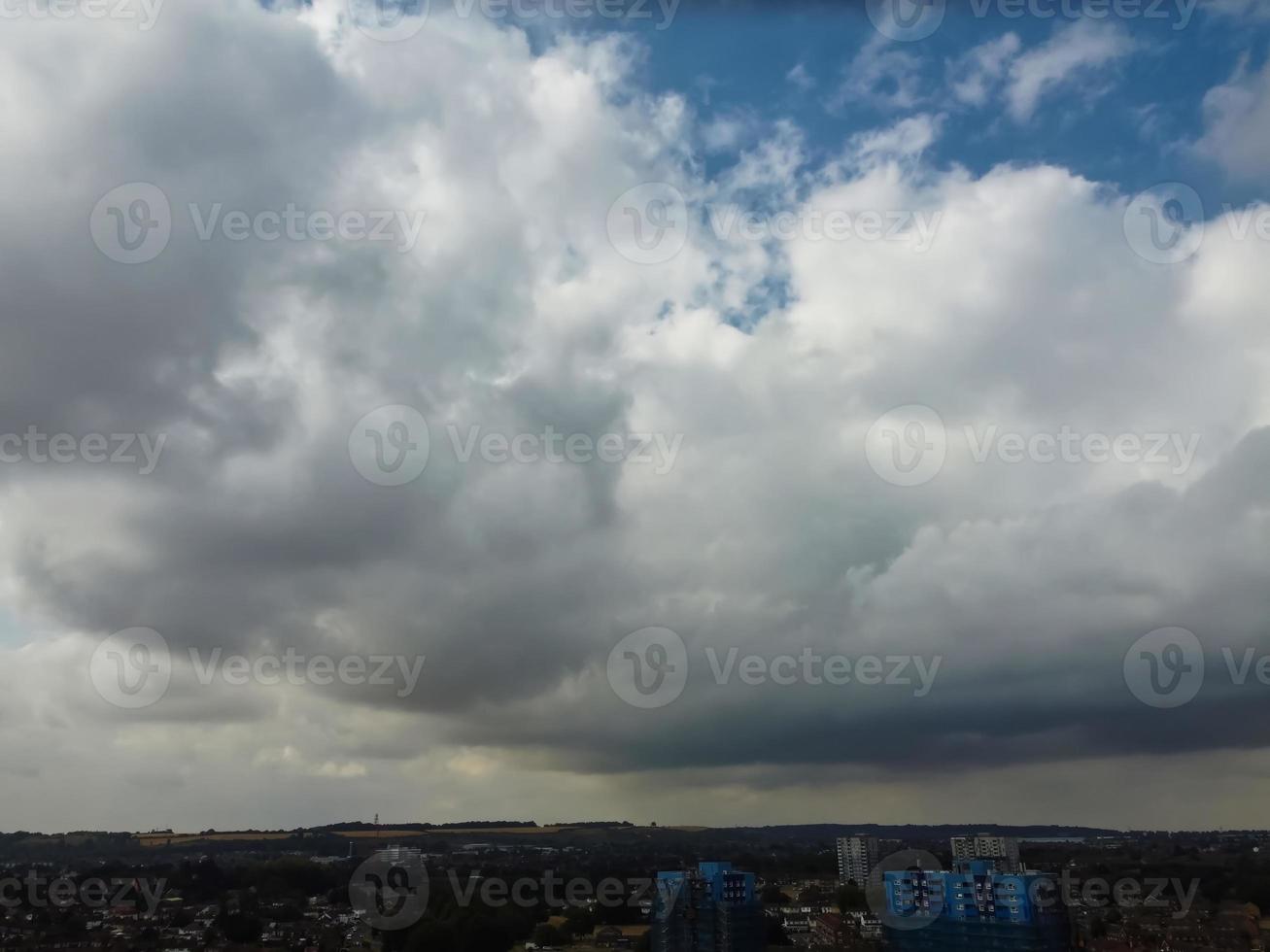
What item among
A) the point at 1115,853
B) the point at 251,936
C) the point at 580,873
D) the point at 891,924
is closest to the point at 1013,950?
the point at 891,924

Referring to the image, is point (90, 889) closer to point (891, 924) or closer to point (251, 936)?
point (251, 936)

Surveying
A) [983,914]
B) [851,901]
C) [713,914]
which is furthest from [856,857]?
[983,914]

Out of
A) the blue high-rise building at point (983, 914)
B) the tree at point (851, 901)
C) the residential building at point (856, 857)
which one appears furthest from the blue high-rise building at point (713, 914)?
the residential building at point (856, 857)

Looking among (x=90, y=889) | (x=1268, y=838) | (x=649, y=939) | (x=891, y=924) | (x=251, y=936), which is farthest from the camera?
(x=1268, y=838)

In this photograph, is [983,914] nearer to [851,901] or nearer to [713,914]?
[713,914]

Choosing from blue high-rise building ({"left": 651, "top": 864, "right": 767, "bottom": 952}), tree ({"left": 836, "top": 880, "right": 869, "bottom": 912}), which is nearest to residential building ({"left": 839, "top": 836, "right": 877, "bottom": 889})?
tree ({"left": 836, "top": 880, "right": 869, "bottom": 912})

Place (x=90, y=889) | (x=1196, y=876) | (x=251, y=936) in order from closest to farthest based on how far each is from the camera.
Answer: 1. (x=251, y=936)
2. (x=90, y=889)
3. (x=1196, y=876)

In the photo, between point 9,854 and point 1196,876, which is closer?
point 1196,876
